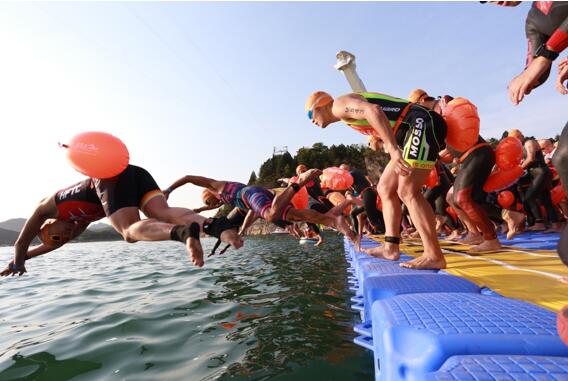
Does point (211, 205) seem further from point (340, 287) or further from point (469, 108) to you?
point (469, 108)

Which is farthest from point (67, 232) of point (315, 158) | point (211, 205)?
point (315, 158)

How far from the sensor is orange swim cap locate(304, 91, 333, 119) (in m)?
3.86

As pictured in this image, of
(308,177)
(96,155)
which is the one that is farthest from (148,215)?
(308,177)

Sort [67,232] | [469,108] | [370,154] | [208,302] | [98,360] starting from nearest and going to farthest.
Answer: [98,360] → [469,108] → [208,302] → [67,232] → [370,154]

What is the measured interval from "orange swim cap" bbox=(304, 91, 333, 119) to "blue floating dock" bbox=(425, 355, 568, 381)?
3.29 m

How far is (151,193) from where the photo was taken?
4.14m

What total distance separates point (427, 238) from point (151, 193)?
324 cm

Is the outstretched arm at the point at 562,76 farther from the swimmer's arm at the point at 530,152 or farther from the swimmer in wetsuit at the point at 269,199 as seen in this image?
the swimmer's arm at the point at 530,152

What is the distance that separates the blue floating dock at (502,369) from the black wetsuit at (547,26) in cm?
147

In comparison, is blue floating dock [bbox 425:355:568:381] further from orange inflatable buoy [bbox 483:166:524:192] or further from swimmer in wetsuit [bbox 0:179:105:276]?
orange inflatable buoy [bbox 483:166:524:192]

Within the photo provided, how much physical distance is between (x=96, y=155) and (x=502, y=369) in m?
3.88

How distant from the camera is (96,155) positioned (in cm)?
359

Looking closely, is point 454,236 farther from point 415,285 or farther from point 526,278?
point 415,285

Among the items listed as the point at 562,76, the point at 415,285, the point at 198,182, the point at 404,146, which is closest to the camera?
the point at 562,76
